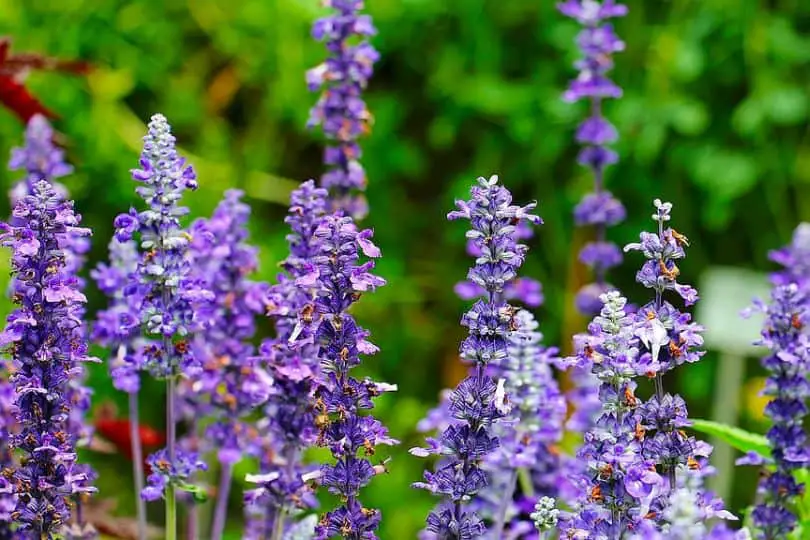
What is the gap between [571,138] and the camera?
3.00 meters

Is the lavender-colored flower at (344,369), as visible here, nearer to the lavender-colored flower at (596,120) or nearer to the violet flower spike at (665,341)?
the violet flower spike at (665,341)

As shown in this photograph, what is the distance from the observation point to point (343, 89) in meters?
1.75

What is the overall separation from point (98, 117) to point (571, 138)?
1.30 m

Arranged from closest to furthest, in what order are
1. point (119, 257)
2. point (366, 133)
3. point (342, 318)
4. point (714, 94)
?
1. point (342, 318)
2. point (119, 257)
3. point (366, 133)
4. point (714, 94)

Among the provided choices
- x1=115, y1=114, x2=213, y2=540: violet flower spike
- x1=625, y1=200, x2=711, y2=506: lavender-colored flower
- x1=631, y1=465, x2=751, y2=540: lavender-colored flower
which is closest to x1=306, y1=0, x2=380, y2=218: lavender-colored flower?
x1=115, y1=114, x2=213, y2=540: violet flower spike

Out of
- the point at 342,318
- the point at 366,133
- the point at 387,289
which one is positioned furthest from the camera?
the point at 387,289

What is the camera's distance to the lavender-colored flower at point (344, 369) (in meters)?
1.18

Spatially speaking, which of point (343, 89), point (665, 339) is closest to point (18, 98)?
point (343, 89)

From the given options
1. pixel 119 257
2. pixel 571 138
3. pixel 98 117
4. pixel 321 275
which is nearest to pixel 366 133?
pixel 119 257

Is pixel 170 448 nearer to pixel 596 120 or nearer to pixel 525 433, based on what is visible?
pixel 525 433

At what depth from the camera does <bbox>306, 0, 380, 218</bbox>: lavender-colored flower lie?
1.72 m

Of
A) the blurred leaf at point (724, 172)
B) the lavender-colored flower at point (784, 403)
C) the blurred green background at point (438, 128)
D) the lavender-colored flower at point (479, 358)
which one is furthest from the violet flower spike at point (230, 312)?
the blurred leaf at point (724, 172)

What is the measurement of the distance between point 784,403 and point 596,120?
2.49 ft

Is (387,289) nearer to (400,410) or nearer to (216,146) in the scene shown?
(400,410)
